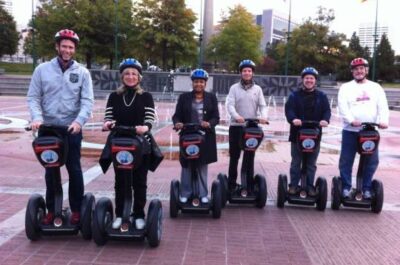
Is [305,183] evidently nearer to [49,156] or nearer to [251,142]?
[251,142]

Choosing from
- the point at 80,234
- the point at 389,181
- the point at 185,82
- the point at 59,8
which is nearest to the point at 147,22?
the point at 59,8

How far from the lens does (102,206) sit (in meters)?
4.80

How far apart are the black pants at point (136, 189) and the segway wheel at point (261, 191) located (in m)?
1.98

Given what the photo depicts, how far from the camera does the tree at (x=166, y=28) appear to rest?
38906 millimetres

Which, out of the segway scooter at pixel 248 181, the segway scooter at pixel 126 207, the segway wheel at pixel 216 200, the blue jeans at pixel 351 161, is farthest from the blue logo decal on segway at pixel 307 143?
the segway scooter at pixel 126 207

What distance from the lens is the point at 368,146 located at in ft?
20.1

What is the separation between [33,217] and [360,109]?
423 centimetres

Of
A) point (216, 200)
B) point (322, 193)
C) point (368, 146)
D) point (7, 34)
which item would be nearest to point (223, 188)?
point (216, 200)

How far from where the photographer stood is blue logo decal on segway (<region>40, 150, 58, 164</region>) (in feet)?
14.9

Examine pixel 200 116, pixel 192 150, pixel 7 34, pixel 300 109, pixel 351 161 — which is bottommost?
pixel 351 161

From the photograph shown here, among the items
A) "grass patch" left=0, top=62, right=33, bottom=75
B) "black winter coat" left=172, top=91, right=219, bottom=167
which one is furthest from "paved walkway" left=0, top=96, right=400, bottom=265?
"grass patch" left=0, top=62, right=33, bottom=75

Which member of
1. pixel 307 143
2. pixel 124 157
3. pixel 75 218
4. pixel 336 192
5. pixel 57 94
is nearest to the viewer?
pixel 124 157

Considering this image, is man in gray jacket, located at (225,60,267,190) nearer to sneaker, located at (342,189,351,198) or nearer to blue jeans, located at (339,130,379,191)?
blue jeans, located at (339,130,379,191)

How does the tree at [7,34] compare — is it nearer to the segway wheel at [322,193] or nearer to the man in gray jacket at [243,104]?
the man in gray jacket at [243,104]
